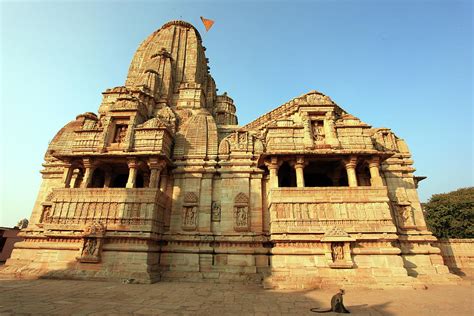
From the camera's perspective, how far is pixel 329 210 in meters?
15.2

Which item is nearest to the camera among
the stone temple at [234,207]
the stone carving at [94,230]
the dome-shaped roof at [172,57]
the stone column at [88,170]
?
the stone temple at [234,207]

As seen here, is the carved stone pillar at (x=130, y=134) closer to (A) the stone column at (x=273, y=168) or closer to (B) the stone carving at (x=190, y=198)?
(B) the stone carving at (x=190, y=198)

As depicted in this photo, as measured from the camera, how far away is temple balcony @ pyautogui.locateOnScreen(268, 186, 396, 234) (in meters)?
14.7

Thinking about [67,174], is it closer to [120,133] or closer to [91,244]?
[120,133]

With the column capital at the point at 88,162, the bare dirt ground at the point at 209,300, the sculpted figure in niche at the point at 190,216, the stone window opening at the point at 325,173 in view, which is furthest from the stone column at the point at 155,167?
the stone window opening at the point at 325,173

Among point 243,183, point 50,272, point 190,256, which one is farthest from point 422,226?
point 50,272

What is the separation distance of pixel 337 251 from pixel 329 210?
2358 millimetres

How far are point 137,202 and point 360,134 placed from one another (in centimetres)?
1572

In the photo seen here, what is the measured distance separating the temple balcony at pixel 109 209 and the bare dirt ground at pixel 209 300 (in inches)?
146

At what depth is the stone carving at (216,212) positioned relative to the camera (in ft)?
57.9

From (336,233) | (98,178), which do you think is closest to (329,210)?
(336,233)

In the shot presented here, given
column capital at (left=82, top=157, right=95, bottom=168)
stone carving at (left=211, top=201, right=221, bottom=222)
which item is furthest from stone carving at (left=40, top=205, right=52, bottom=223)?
stone carving at (left=211, top=201, right=221, bottom=222)

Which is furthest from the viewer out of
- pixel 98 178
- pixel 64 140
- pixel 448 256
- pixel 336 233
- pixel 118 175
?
pixel 64 140

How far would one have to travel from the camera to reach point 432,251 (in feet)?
53.3
